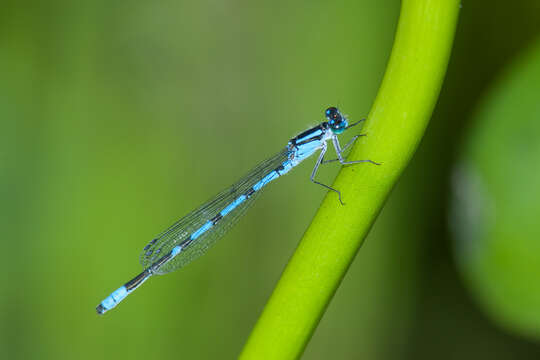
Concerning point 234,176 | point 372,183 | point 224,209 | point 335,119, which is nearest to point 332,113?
point 335,119

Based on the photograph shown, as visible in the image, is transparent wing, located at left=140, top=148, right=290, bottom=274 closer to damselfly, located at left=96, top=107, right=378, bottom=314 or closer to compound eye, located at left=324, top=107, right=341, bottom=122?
damselfly, located at left=96, top=107, right=378, bottom=314

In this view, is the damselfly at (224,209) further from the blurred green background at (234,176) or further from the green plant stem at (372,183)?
the green plant stem at (372,183)

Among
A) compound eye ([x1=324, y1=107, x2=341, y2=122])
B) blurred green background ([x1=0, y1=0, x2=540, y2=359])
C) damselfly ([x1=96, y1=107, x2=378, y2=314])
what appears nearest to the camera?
blurred green background ([x1=0, y1=0, x2=540, y2=359])

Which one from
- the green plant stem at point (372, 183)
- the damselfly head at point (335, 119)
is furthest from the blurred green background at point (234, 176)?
the green plant stem at point (372, 183)

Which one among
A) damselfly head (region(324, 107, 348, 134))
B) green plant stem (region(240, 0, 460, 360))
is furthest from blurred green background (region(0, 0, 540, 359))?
green plant stem (region(240, 0, 460, 360))

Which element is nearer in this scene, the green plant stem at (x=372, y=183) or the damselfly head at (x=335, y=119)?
the green plant stem at (x=372, y=183)

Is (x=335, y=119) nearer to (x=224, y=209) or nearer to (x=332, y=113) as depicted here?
(x=332, y=113)

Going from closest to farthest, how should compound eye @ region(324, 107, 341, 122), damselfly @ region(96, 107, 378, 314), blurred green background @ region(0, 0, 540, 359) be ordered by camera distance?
blurred green background @ region(0, 0, 540, 359)
damselfly @ region(96, 107, 378, 314)
compound eye @ region(324, 107, 341, 122)
